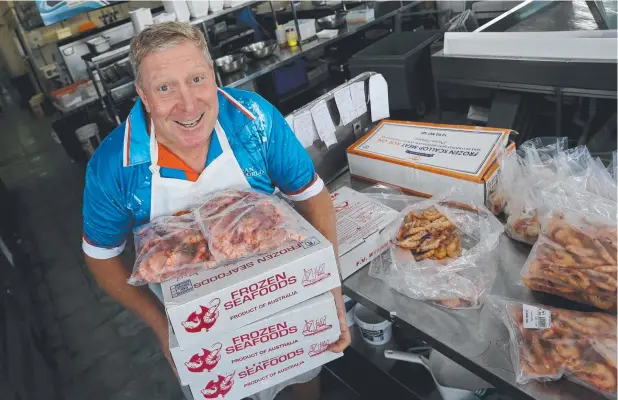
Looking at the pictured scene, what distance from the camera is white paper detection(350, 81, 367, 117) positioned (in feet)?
6.25

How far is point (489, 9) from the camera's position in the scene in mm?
4812

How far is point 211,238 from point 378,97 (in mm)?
1155

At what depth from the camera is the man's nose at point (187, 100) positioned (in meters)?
1.21

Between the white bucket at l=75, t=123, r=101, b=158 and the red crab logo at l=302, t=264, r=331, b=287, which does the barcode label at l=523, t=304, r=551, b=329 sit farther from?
the white bucket at l=75, t=123, r=101, b=158

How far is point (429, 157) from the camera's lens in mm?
1644

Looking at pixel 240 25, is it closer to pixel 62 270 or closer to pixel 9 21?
pixel 62 270

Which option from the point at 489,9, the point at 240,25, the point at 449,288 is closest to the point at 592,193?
the point at 449,288

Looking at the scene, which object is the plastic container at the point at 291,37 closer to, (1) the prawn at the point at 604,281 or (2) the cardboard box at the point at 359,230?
(2) the cardboard box at the point at 359,230

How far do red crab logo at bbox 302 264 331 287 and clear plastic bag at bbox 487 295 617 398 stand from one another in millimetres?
478

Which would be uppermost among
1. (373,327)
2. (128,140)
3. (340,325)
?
(128,140)

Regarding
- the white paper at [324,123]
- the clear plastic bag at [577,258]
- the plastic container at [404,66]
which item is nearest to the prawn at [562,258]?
the clear plastic bag at [577,258]

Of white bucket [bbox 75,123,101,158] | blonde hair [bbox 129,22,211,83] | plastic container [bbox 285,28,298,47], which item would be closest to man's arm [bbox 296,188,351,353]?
blonde hair [bbox 129,22,211,83]

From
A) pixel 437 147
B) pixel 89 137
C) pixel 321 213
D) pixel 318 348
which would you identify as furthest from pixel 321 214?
pixel 89 137

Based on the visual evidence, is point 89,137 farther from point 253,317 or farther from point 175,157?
point 253,317
